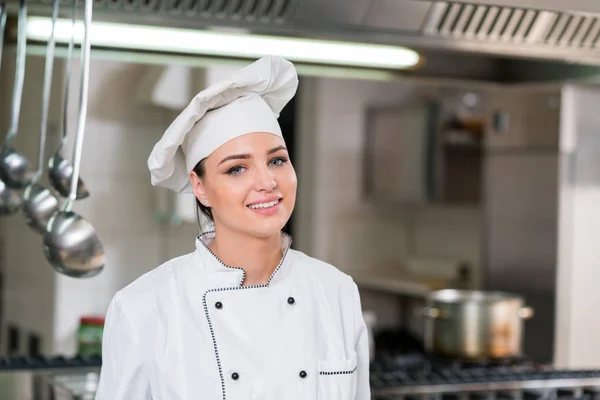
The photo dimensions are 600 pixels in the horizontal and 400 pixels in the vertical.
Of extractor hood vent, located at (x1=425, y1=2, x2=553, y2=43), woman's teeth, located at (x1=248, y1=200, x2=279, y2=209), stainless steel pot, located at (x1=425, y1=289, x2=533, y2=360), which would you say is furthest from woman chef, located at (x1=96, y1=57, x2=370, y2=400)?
stainless steel pot, located at (x1=425, y1=289, x2=533, y2=360)

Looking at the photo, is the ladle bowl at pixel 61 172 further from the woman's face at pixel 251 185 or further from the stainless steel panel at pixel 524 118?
the stainless steel panel at pixel 524 118

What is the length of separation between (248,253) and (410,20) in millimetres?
774

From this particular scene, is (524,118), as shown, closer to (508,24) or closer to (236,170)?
(508,24)

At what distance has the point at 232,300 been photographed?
4.42 ft

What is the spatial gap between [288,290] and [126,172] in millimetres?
2509

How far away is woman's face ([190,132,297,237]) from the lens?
51.9 inches

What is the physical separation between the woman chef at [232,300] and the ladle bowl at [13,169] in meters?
0.58

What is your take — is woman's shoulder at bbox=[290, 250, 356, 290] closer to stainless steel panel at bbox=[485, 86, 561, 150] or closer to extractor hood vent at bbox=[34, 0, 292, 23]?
extractor hood vent at bbox=[34, 0, 292, 23]

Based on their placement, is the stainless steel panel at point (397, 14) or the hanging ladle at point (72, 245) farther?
the stainless steel panel at point (397, 14)

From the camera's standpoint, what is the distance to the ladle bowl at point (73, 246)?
1522mm

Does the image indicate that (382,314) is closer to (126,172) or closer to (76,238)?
(126,172)

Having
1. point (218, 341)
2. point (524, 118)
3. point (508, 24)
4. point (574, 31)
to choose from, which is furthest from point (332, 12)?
point (524, 118)

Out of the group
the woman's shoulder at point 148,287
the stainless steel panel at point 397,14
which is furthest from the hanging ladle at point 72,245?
the stainless steel panel at point 397,14

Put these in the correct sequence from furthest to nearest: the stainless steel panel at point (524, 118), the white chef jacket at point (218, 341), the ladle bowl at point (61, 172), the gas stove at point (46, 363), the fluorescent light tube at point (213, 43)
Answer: the stainless steel panel at point (524, 118), the gas stove at point (46, 363), the fluorescent light tube at point (213, 43), the ladle bowl at point (61, 172), the white chef jacket at point (218, 341)
